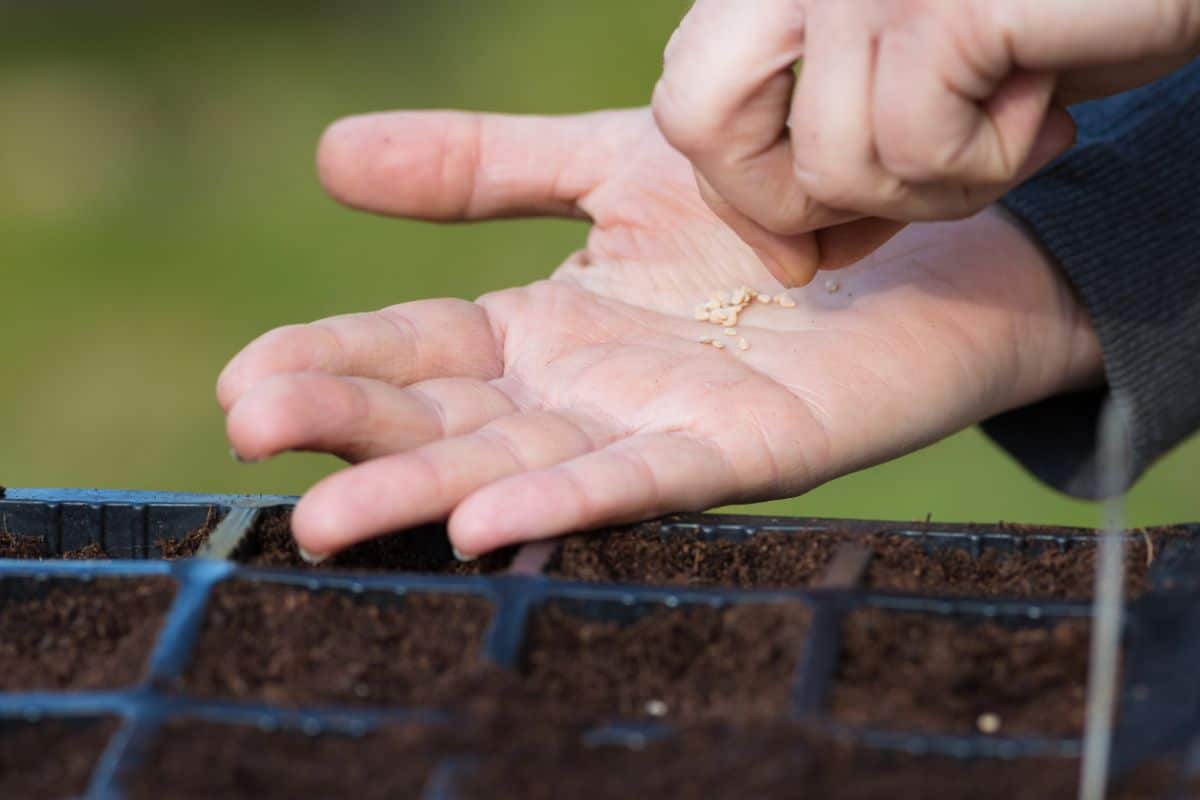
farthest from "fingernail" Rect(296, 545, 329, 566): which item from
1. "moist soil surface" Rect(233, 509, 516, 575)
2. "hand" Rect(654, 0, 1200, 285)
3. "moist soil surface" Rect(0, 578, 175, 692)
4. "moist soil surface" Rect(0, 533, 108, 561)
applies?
"hand" Rect(654, 0, 1200, 285)

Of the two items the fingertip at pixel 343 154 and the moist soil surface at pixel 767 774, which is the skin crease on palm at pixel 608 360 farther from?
the moist soil surface at pixel 767 774

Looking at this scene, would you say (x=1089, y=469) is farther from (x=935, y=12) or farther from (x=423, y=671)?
(x=423, y=671)

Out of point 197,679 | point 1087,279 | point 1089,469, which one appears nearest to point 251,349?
point 197,679

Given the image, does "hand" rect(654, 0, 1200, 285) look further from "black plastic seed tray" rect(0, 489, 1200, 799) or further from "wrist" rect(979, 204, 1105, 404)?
"wrist" rect(979, 204, 1105, 404)

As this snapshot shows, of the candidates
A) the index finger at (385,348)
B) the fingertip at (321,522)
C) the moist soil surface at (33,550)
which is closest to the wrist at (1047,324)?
the index finger at (385,348)

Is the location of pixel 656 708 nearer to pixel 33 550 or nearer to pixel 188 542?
pixel 188 542

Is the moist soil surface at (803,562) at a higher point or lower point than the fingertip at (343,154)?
lower
